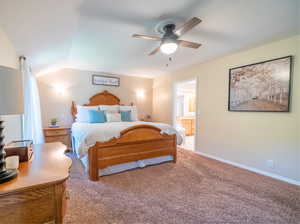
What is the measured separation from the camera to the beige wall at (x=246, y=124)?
2.21 metres

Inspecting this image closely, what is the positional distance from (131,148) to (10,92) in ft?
6.58

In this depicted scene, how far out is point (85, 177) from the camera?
2361 mm

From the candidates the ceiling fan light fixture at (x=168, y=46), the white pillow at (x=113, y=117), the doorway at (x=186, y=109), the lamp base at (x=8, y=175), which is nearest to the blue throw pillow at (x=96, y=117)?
the white pillow at (x=113, y=117)

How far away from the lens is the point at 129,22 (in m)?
1.90

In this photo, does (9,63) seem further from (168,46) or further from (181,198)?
(181,198)

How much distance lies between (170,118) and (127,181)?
2669 millimetres

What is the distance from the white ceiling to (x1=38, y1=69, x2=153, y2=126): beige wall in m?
1.29

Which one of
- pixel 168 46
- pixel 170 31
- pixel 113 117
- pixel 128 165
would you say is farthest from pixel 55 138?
pixel 170 31

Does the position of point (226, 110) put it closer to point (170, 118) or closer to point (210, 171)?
point (210, 171)

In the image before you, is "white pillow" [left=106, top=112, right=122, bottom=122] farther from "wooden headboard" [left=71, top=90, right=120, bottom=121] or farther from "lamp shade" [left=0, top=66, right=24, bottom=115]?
"lamp shade" [left=0, top=66, right=24, bottom=115]

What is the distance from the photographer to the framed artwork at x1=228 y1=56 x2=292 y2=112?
7.40ft

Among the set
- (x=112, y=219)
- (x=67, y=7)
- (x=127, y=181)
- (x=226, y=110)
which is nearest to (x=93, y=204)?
(x=112, y=219)

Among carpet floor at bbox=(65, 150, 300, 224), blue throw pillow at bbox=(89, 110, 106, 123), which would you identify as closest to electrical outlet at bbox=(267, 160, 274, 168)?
carpet floor at bbox=(65, 150, 300, 224)

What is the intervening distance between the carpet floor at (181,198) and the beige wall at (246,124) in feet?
1.21
